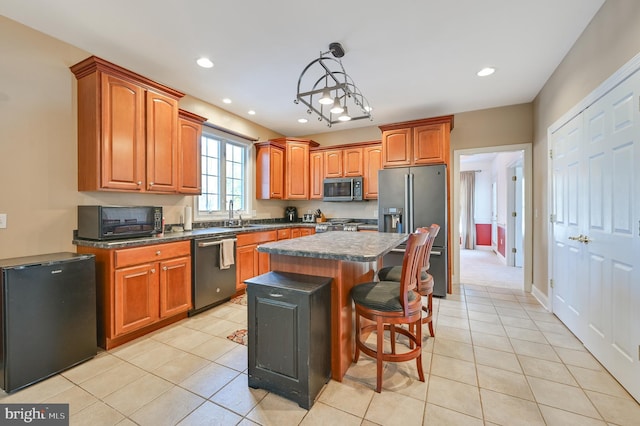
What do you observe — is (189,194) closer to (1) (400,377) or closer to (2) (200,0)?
(2) (200,0)

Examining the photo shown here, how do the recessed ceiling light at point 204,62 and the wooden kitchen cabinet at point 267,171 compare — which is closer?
the recessed ceiling light at point 204,62

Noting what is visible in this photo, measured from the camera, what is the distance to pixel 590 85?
227cm

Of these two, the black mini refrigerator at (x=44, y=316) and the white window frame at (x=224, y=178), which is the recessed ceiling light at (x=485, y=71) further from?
the black mini refrigerator at (x=44, y=316)

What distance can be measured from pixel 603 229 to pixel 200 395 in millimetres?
3167

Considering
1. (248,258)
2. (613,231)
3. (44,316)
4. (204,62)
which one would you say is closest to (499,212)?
(613,231)

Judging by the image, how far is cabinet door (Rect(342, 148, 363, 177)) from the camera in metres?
4.79

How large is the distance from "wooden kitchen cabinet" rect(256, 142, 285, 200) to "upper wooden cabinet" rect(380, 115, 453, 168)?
76.4 inches

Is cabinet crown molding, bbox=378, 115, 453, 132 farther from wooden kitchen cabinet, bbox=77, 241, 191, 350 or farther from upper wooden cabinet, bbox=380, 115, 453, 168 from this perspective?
wooden kitchen cabinet, bbox=77, 241, 191, 350

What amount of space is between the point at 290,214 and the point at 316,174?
1029 millimetres

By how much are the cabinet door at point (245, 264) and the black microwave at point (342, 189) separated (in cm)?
178

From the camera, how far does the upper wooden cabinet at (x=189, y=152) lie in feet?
10.8

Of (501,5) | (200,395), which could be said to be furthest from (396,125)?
(200,395)

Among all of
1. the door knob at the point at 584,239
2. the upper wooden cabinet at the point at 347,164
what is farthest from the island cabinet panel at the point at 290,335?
the upper wooden cabinet at the point at 347,164

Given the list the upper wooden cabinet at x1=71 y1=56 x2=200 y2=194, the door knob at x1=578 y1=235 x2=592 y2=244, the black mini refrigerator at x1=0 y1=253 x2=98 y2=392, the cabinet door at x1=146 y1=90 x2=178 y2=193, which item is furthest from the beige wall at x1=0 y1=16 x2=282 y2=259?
the door knob at x1=578 y1=235 x2=592 y2=244
